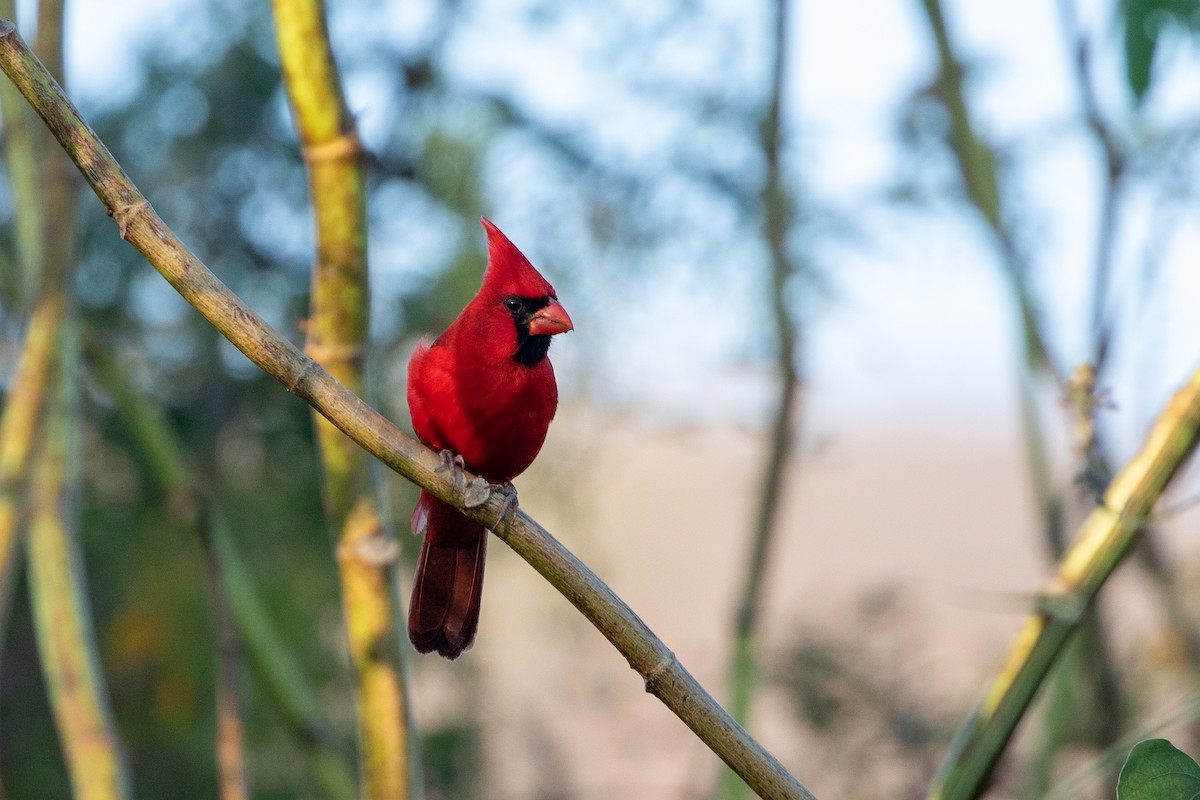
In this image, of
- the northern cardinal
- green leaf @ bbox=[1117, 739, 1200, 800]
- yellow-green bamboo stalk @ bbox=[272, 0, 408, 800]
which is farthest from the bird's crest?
green leaf @ bbox=[1117, 739, 1200, 800]

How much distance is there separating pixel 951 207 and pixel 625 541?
1092 mm

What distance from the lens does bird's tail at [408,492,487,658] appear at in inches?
46.5

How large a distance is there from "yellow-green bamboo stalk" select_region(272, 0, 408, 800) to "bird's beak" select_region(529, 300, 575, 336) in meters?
0.21

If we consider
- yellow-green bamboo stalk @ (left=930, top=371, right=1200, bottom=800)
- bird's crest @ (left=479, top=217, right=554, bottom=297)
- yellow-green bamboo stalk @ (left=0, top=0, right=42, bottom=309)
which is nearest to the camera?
yellow-green bamboo stalk @ (left=930, top=371, right=1200, bottom=800)

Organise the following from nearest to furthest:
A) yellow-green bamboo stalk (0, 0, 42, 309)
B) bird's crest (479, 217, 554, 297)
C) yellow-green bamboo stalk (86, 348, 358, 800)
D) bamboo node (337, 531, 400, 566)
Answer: bamboo node (337, 531, 400, 566) < bird's crest (479, 217, 554, 297) < yellow-green bamboo stalk (0, 0, 42, 309) < yellow-green bamboo stalk (86, 348, 358, 800)

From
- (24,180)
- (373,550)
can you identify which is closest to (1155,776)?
(373,550)

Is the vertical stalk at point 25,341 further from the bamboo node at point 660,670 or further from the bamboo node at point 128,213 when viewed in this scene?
the bamboo node at point 660,670

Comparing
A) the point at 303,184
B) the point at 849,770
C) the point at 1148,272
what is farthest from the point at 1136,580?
the point at 303,184

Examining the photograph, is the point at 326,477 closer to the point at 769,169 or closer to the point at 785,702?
the point at 769,169

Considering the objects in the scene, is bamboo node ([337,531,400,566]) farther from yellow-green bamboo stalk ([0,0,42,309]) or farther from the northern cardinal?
yellow-green bamboo stalk ([0,0,42,309])

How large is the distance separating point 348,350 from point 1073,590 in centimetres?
65

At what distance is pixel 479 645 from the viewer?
2.97 metres

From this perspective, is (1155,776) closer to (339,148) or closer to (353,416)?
(353,416)

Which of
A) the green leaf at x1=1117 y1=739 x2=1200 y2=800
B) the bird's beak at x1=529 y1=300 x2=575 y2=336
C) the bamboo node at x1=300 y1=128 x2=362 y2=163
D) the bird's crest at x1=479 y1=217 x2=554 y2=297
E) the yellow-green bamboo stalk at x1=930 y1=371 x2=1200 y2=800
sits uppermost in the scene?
the bamboo node at x1=300 y1=128 x2=362 y2=163
